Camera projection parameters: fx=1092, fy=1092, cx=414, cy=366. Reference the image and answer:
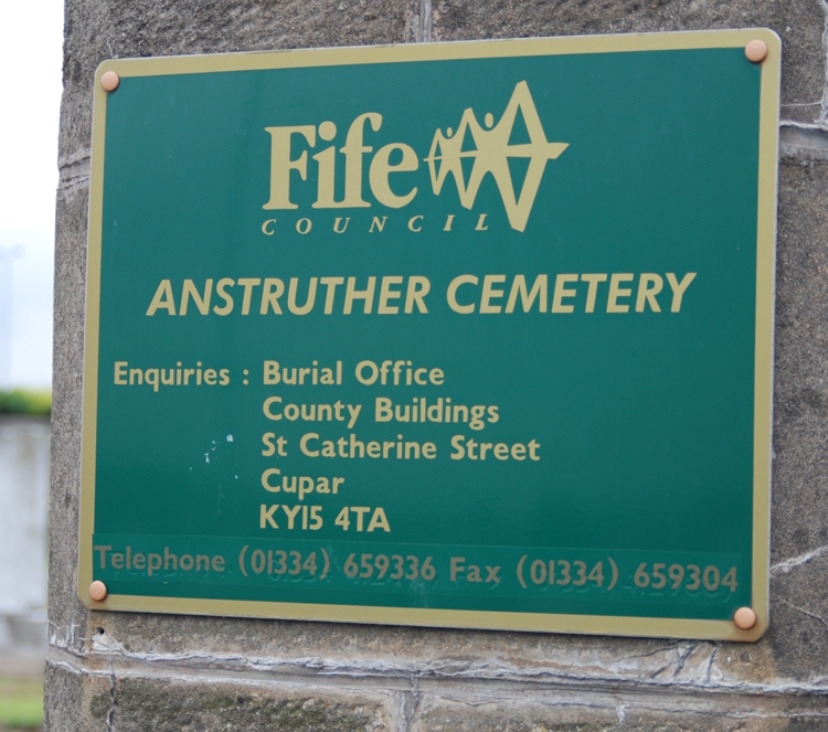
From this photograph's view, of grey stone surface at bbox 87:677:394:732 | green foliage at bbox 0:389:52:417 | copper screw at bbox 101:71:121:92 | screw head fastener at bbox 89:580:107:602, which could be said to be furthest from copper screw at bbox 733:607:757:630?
green foliage at bbox 0:389:52:417

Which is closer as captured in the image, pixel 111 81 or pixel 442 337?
pixel 442 337

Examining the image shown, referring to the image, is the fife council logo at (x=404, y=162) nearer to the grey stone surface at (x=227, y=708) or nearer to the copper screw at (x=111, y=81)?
the copper screw at (x=111, y=81)

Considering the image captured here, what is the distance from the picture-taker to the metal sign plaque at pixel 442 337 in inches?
68.3

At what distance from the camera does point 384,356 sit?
72.1 inches

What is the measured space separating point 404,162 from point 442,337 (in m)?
0.31

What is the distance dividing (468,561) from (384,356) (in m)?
0.37

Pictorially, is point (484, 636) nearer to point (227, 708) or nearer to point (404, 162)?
point (227, 708)

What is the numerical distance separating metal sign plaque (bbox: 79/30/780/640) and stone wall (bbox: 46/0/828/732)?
47mm

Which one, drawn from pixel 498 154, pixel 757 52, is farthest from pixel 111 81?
pixel 757 52

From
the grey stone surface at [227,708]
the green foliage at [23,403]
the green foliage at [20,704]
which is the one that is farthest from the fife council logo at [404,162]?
the green foliage at [23,403]

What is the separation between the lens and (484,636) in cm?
179

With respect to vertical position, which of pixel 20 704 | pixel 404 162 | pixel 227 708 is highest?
pixel 404 162

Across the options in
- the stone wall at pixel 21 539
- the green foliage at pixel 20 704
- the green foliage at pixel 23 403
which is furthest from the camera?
the green foliage at pixel 23 403

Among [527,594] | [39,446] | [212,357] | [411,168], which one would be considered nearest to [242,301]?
[212,357]
